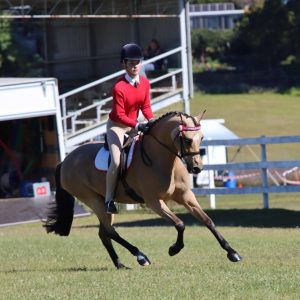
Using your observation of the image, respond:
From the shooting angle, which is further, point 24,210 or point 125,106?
point 24,210

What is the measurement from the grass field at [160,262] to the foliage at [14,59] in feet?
104

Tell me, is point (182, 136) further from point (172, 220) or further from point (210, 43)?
point (210, 43)

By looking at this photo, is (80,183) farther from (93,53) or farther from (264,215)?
(93,53)

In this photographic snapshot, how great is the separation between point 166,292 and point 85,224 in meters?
12.2

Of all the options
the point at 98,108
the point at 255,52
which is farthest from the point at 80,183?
the point at 255,52

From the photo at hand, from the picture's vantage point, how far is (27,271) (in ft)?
39.7

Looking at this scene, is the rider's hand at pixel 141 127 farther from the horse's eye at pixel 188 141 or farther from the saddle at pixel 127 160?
the horse's eye at pixel 188 141

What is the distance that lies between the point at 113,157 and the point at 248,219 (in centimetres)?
795

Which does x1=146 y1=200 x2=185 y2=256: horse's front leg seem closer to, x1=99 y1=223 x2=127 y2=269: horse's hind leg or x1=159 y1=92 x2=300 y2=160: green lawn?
x1=99 y1=223 x2=127 y2=269: horse's hind leg

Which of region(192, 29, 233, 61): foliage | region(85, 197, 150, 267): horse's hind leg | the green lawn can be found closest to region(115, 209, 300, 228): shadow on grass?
region(85, 197, 150, 267): horse's hind leg

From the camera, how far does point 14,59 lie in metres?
56.1

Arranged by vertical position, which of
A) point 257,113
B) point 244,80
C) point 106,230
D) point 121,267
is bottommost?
point 257,113

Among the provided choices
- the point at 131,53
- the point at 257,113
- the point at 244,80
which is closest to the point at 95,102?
the point at 131,53

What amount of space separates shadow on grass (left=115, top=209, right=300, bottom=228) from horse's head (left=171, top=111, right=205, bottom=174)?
7239 mm
